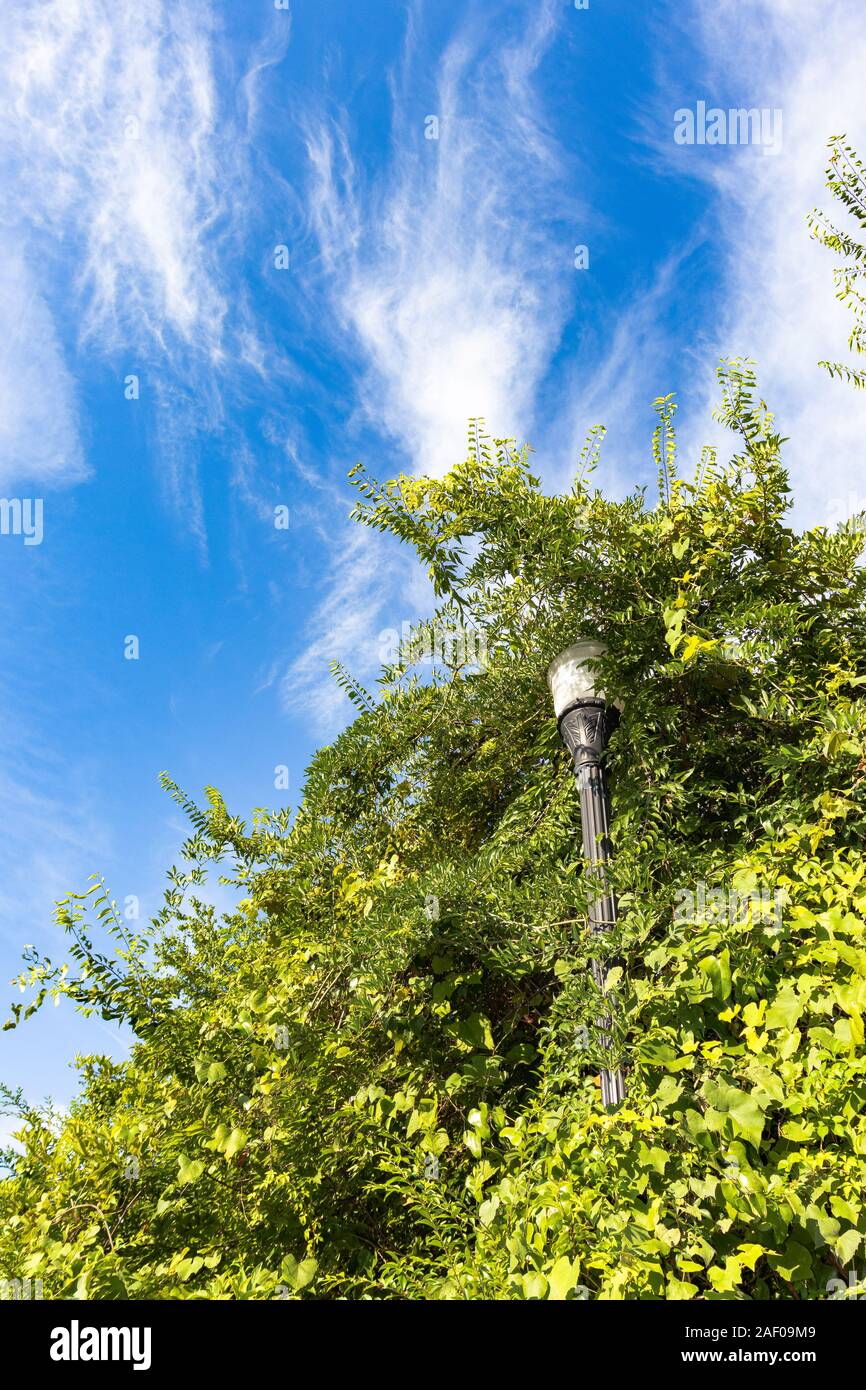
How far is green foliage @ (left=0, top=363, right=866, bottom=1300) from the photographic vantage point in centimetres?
158

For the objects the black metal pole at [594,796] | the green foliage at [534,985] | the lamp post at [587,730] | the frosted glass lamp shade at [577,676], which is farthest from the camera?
the frosted glass lamp shade at [577,676]

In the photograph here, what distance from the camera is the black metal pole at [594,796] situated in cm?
232

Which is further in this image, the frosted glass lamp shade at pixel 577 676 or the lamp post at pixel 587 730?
the frosted glass lamp shade at pixel 577 676

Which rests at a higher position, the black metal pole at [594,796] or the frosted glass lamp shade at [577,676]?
the frosted glass lamp shade at [577,676]

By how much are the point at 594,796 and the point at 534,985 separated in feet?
2.41

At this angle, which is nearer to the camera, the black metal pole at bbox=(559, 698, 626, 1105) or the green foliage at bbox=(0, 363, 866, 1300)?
the green foliage at bbox=(0, 363, 866, 1300)

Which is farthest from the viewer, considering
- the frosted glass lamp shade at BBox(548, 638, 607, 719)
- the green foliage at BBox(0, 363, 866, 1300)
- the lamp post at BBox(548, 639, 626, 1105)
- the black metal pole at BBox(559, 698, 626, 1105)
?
the frosted glass lamp shade at BBox(548, 638, 607, 719)

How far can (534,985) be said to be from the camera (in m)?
2.83

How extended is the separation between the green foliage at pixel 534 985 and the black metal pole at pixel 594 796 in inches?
2.2

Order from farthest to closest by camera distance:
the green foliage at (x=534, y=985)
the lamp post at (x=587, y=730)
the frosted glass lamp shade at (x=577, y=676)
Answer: the frosted glass lamp shade at (x=577, y=676) < the lamp post at (x=587, y=730) < the green foliage at (x=534, y=985)

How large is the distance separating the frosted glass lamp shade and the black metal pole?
0.02 meters
